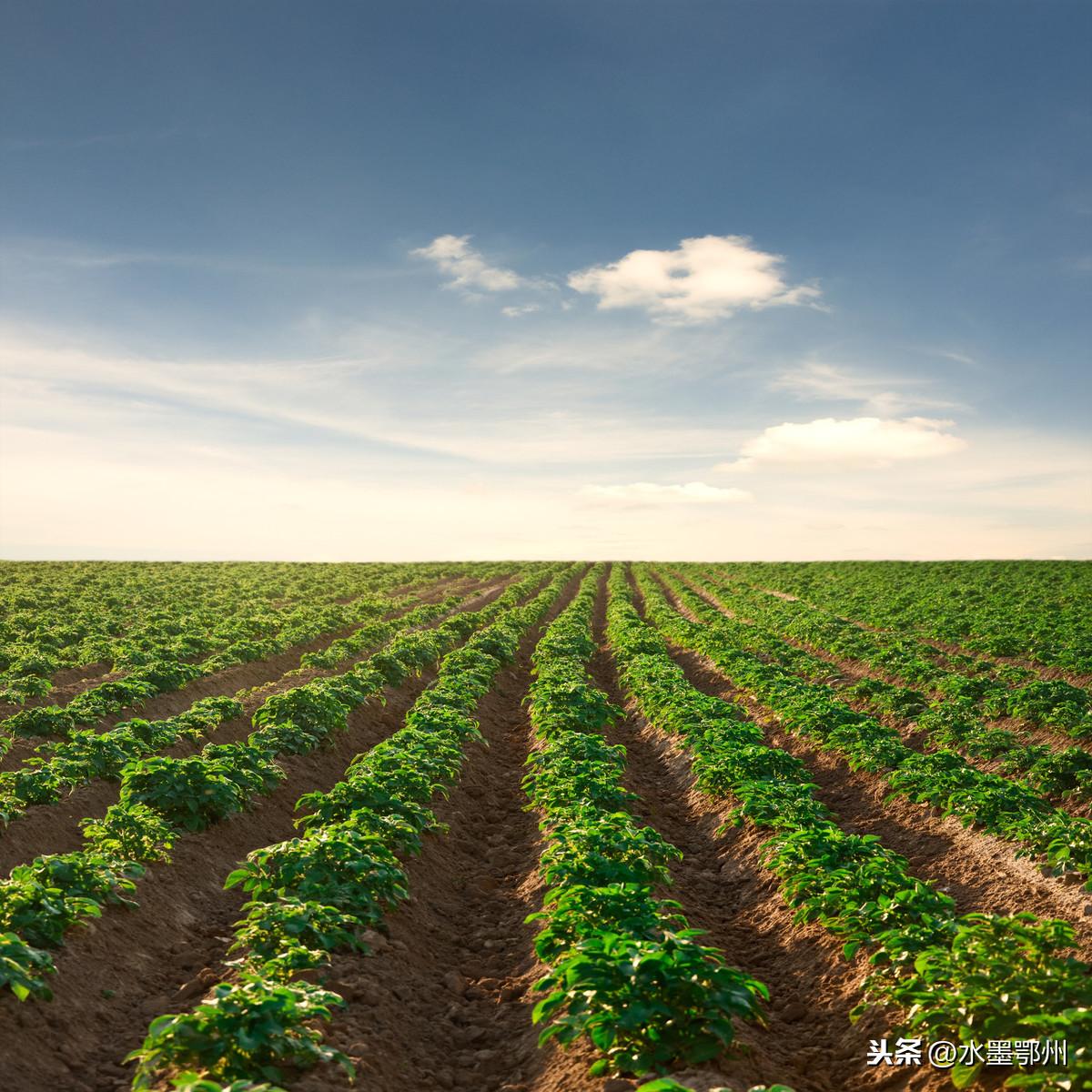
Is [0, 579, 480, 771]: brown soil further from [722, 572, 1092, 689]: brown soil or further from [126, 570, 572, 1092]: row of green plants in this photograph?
[722, 572, 1092, 689]: brown soil

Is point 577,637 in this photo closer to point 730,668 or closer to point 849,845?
point 730,668

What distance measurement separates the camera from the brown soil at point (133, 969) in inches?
241

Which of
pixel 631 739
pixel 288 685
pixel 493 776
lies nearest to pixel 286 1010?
pixel 493 776

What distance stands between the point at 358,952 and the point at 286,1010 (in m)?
2.53

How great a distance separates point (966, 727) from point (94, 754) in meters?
15.6

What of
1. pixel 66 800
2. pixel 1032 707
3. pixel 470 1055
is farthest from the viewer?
pixel 1032 707

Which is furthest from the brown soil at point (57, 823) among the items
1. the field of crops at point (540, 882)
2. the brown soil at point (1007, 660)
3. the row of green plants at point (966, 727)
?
the brown soil at point (1007, 660)

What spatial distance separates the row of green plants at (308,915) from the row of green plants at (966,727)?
9.36 m

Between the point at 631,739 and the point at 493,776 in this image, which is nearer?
the point at 493,776

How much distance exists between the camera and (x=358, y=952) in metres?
7.42

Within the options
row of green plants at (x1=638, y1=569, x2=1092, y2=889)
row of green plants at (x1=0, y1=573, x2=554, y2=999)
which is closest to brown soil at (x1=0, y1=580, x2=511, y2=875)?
row of green plants at (x1=0, y1=573, x2=554, y2=999)

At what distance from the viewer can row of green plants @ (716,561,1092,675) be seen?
25984 mm

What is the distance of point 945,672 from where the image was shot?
837 inches

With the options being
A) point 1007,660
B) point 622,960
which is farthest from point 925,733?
point 622,960
